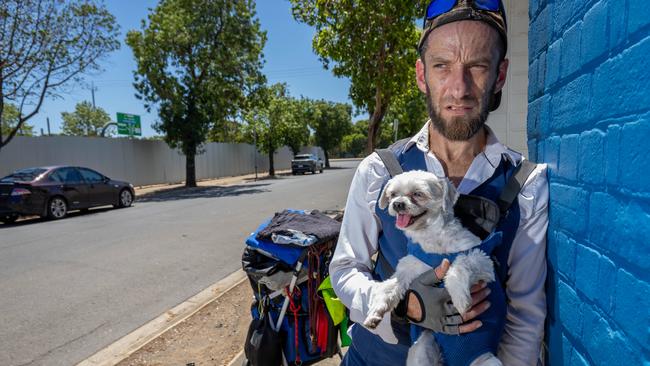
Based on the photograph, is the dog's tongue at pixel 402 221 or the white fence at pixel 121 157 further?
the white fence at pixel 121 157

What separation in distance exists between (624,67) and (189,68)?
2377cm

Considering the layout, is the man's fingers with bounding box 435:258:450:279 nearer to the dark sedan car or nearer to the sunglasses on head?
the sunglasses on head

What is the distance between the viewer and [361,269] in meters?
1.76

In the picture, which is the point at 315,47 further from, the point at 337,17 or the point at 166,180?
the point at 166,180

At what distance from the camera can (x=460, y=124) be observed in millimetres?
1662

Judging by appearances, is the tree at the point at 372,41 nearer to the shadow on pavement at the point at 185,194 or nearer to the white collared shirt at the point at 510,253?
the white collared shirt at the point at 510,253

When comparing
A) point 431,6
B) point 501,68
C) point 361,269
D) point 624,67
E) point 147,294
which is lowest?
point 147,294

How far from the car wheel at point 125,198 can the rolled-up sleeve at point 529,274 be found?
50.5 ft

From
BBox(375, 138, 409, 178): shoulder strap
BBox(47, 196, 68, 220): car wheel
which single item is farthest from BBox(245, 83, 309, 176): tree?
BBox(375, 138, 409, 178): shoulder strap

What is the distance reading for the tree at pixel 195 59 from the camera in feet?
69.9

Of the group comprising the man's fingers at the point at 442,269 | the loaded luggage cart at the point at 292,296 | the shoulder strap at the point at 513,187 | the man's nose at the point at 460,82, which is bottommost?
the loaded luggage cart at the point at 292,296

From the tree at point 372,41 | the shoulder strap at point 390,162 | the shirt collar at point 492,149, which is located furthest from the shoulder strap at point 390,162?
the tree at point 372,41

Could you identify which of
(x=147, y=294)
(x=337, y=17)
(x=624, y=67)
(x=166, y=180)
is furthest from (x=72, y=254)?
(x=166, y=180)

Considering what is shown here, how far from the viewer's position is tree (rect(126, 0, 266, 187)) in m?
21.3
